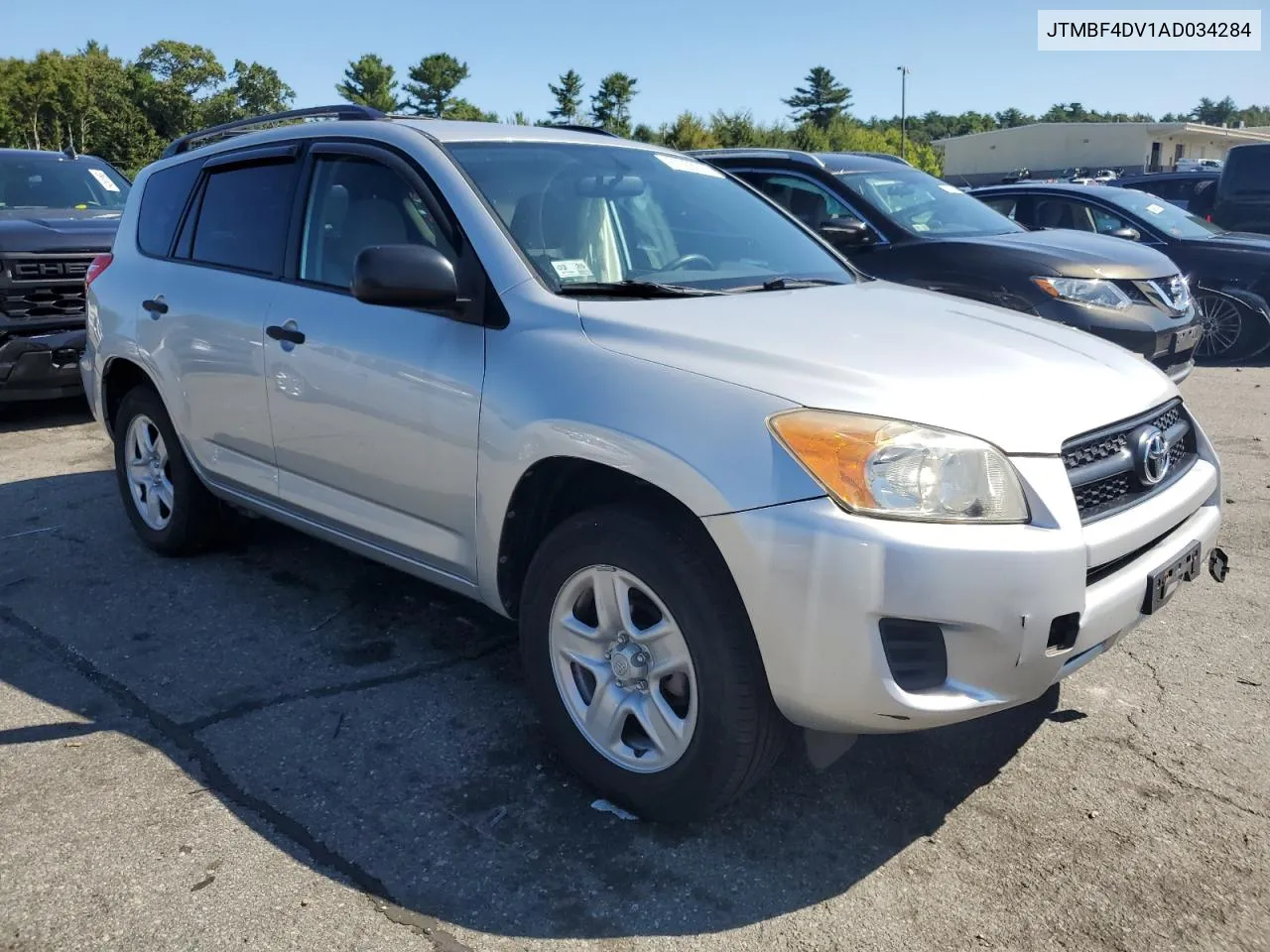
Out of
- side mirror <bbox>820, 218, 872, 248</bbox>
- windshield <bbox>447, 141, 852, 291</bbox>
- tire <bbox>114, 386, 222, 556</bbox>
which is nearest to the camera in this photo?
windshield <bbox>447, 141, 852, 291</bbox>

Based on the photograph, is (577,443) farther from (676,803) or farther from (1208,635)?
(1208,635)

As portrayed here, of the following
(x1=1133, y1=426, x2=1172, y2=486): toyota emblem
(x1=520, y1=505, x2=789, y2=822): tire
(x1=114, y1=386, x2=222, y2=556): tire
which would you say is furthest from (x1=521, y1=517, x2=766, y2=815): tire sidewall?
(x1=114, y1=386, x2=222, y2=556): tire

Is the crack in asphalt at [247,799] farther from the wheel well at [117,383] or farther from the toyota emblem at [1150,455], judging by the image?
the toyota emblem at [1150,455]

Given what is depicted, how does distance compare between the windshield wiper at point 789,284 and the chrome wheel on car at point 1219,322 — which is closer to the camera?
the windshield wiper at point 789,284

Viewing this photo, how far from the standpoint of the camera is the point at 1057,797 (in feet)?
9.54

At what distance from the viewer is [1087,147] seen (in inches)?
2800

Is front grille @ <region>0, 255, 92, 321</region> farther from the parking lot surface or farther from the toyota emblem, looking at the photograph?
the toyota emblem

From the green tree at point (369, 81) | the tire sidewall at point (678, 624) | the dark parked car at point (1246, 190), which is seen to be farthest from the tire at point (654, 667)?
the green tree at point (369, 81)

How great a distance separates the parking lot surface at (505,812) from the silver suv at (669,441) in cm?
30

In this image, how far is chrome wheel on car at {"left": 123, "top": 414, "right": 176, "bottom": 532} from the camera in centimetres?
480

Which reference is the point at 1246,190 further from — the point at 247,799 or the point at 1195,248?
the point at 247,799

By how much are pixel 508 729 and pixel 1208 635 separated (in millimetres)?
2529

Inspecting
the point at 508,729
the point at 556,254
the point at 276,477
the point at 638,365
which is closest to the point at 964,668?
the point at 638,365

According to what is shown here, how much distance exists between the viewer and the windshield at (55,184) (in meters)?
8.72
